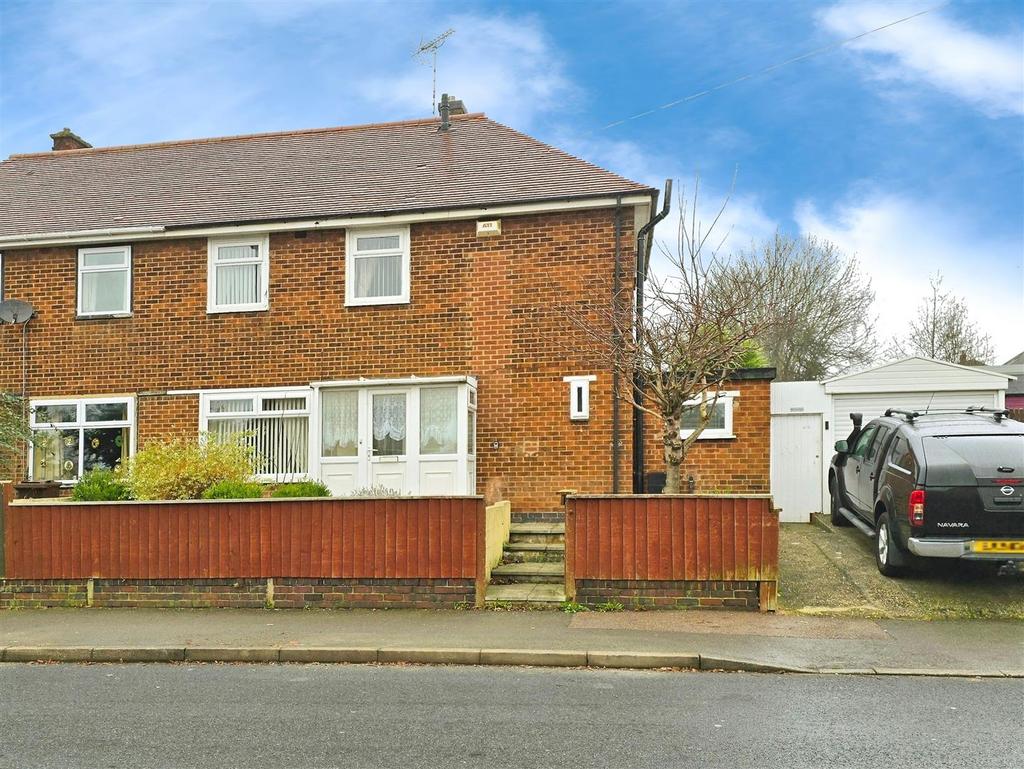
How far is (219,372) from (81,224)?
366cm

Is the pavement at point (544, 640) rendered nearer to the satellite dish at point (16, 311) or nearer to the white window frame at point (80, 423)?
the white window frame at point (80, 423)

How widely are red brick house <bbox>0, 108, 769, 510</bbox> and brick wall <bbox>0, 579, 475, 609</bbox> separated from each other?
3.20 meters

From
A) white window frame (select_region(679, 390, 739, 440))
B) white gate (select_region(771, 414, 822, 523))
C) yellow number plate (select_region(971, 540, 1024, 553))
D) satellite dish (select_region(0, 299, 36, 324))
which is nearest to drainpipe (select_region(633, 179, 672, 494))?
white window frame (select_region(679, 390, 739, 440))

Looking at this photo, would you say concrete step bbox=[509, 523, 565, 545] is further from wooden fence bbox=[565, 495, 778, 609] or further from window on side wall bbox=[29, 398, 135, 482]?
window on side wall bbox=[29, 398, 135, 482]

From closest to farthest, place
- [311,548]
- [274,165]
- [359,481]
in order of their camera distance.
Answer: [311,548] → [359,481] → [274,165]

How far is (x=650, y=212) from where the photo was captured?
581 inches

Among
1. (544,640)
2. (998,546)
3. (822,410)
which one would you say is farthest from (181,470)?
(822,410)

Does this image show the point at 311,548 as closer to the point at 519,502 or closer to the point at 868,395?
the point at 519,502

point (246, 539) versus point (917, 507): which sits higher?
point (917, 507)

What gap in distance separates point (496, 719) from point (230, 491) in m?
6.35

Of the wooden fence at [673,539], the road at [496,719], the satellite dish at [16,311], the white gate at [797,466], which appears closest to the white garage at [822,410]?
the white gate at [797,466]

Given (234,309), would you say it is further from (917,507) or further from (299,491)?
(917,507)

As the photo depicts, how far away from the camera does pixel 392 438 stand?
14430 millimetres

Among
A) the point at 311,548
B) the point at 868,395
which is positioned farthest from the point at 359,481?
the point at 868,395
